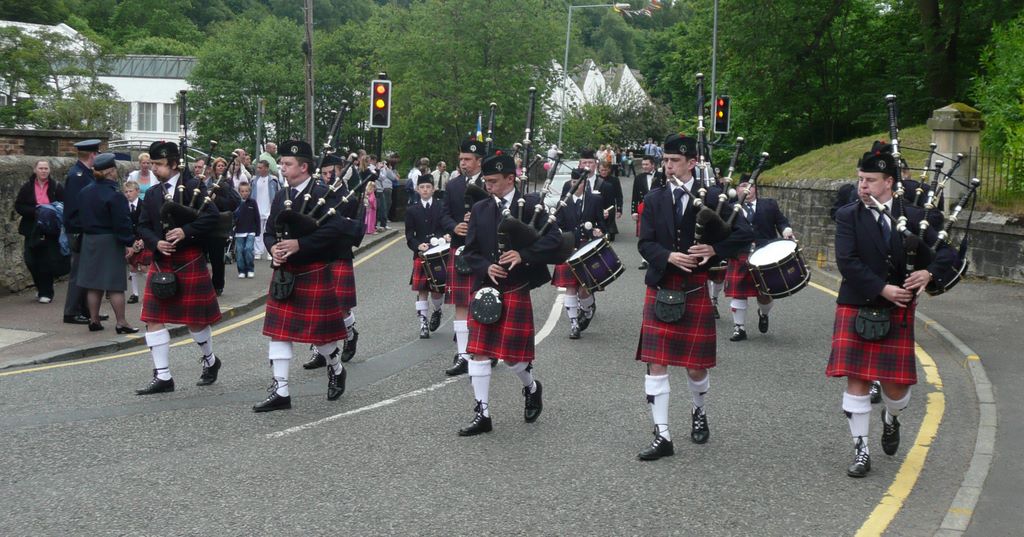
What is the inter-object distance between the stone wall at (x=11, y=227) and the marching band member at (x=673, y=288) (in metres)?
10.3

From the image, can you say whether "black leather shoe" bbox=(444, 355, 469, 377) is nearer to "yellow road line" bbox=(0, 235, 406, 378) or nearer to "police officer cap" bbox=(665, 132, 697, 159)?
"yellow road line" bbox=(0, 235, 406, 378)

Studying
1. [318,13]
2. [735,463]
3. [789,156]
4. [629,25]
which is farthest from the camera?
[629,25]

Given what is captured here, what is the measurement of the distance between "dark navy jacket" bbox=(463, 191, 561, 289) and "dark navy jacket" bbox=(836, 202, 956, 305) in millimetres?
1918

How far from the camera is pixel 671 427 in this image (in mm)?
7910

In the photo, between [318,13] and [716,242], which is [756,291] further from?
[318,13]

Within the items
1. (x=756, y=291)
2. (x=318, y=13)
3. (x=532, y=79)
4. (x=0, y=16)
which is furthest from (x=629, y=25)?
(x=756, y=291)

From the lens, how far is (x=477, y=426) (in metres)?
7.57

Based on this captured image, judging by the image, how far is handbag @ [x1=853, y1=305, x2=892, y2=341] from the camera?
6.66 meters

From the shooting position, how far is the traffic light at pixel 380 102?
2130 cm

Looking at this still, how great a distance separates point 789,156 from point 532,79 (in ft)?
31.9

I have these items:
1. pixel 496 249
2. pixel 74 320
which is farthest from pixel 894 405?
pixel 74 320

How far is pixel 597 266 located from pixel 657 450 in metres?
3.36

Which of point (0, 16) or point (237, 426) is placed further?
point (0, 16)

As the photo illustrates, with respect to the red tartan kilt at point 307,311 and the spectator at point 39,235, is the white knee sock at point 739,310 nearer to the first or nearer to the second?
the red tartan kilt at point 307,311
